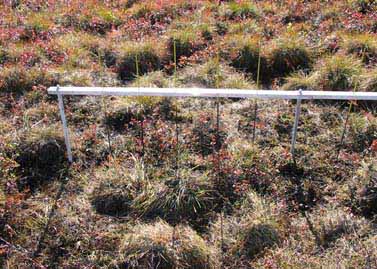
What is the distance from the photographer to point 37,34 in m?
7.93

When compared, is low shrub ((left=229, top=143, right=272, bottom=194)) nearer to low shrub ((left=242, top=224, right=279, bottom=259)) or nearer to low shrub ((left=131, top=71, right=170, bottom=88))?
low shrub ((left=242, top=224, right=279, bottom=259))

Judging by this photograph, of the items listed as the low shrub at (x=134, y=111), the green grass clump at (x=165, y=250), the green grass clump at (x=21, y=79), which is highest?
the green grass clump at (x=21, y=79)

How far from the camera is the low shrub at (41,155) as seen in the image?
550 cm

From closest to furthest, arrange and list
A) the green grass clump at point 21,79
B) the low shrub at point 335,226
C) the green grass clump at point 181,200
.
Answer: the low shrub at point 335,226, the green grass clump at point 181,200, the green grass clump at point 21,79

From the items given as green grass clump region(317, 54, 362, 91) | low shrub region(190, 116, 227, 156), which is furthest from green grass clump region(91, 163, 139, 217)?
green grass clump region(317, 54, 362, 91)

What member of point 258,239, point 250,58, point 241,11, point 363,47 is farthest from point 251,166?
point 241,11

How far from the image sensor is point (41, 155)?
5.64 m

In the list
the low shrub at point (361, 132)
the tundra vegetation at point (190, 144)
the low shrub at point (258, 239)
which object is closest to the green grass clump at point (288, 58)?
the tundra vegetation at point (190, 144)

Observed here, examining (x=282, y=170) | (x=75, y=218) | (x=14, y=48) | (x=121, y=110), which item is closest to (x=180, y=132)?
(x=121, y=110)

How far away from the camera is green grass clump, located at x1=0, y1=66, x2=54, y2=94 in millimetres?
6735

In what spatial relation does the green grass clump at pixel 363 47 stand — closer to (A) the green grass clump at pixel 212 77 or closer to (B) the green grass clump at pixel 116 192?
(A) the green grass clump at pixel 212 77

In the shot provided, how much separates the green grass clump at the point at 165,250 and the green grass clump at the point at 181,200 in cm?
30

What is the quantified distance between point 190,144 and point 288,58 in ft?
6.88

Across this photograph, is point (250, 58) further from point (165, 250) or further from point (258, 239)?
point (165, 250)
